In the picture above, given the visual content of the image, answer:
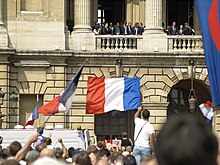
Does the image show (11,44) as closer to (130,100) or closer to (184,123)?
(130,100)

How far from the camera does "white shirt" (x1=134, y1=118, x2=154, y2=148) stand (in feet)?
61.2

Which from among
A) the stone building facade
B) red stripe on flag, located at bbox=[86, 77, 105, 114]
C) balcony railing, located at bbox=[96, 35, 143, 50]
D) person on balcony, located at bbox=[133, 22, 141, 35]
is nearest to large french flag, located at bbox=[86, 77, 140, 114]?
red stripe on flag, located at bbox=[86, 77, 105, 114]

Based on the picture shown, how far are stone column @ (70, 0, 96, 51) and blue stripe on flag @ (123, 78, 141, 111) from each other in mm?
4952

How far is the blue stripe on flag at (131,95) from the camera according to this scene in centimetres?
3803

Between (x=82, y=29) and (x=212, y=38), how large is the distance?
2718 cm

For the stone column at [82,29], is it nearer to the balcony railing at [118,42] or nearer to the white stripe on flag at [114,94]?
the balcony railing at [118,42]

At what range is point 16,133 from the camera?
1062 inches

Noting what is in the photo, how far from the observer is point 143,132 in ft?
61.9

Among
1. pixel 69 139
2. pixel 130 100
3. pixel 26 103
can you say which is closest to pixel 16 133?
pixel 69 139

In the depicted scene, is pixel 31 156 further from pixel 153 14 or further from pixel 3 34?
pixel 153 14

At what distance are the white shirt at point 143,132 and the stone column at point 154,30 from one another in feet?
82.2

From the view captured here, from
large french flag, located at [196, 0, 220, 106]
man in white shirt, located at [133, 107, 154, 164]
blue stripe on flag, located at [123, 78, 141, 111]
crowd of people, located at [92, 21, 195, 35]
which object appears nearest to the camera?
large french flag, located at [196, 0, 220, 106]

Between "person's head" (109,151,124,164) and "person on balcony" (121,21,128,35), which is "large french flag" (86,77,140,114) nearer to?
"person on balcony" (121,21,128,35)

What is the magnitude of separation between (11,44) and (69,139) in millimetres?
16779
